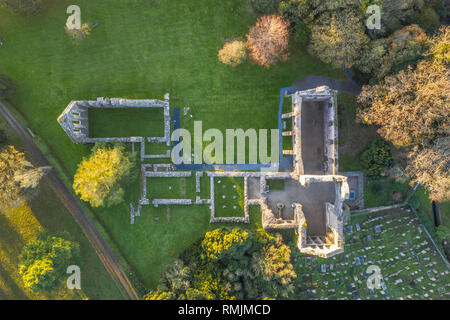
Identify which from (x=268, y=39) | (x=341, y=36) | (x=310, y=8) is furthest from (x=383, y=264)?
(x=310, y=8)

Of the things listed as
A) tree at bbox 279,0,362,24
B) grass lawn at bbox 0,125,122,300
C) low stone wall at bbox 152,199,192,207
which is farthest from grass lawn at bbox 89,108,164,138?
tree at bbox 279,0,362,24

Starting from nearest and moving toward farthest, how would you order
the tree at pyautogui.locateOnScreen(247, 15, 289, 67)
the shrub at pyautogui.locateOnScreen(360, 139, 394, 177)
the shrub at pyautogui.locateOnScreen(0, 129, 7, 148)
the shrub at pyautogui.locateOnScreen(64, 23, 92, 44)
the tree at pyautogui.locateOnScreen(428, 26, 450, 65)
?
the tree at pyautogui.locateOnScreen(428, 26, 450, 65), the tree at pyautogui.locateOnScreen(247, 15, 289, 67), the shrub at pyautogui.locateOnScreen(360, 139, 394, 177), the shrub at pyautogui.locateOnScreen(0, 129, 7, 148), the shrub at pyautogui.locateOnScreen(64, 23, 92, 44)

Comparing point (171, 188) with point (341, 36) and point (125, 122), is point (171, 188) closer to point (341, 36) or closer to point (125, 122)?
point (125, 122)

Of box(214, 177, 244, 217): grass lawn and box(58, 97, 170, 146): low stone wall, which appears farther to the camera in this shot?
box(214, 177, 244, 217): grass lawn

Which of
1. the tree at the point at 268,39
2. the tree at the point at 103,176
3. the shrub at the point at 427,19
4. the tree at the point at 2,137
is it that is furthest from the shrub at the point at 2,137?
the shrub at the point at 427,19

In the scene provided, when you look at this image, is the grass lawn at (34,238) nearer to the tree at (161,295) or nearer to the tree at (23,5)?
the tree at (161,295)

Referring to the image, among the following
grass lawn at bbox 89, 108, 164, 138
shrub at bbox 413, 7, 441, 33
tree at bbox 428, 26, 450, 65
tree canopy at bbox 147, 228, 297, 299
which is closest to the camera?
tree at bbox 428, 26, 450, 65

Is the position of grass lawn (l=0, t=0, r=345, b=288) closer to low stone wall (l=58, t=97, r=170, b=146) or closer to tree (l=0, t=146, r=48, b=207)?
low stone wall (l=58, t=97, r=170, b=146)
